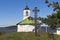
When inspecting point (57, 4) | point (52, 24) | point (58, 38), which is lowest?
point (58, 38)

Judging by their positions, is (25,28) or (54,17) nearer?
(54,17)

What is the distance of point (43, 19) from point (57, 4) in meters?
4.58

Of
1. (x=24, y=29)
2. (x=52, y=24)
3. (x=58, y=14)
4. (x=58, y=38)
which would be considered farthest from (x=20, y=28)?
(x=58, y=14)

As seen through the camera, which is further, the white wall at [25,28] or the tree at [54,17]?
the white wall at [25,28]

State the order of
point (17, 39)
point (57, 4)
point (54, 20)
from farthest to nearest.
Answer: point (17, 39)
point (54, 20)
point (57, 4)

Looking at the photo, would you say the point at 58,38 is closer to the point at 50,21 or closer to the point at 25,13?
the point at 50,21

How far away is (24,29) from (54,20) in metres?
31.6

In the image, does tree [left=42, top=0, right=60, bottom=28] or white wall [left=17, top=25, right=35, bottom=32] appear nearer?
tree [left=42, top=0, right=60, bottom=28]

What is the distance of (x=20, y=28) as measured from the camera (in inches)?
2306

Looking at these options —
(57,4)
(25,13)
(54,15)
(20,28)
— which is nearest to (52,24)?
(54,15)

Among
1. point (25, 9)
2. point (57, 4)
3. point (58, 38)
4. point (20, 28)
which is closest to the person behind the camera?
point (57, 4)

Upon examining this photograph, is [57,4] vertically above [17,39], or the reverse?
[57,4]

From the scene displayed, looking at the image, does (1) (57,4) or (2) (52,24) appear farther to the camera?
(2) (52,24)

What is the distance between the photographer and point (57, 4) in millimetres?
24375
